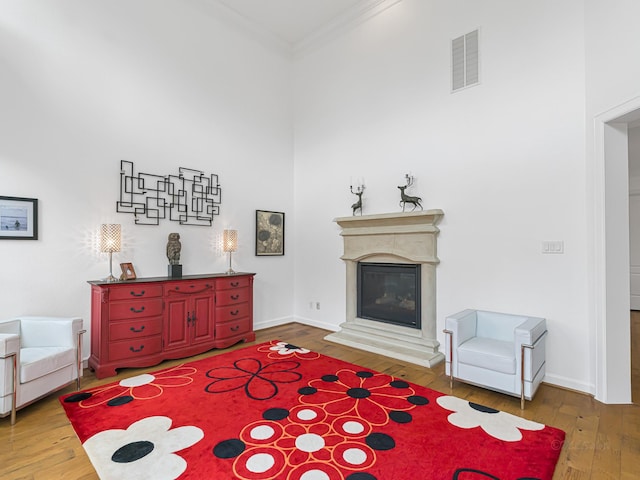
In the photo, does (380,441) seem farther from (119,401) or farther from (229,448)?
(119,401)

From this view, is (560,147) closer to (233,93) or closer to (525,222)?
(525,222)

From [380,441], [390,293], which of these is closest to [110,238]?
[380,441]

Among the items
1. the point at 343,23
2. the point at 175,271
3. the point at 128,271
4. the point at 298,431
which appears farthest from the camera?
the point at 343,23

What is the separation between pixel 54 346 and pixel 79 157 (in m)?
2.06

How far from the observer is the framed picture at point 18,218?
3352 mm

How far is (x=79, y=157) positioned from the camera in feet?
12.6

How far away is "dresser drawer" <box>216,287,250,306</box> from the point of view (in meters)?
4.50

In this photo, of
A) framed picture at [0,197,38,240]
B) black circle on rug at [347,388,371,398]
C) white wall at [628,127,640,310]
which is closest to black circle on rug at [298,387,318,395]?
black circle on rug at [347,388,371,398]

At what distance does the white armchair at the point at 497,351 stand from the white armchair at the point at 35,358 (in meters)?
3.55

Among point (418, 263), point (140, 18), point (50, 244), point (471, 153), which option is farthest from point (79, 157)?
point (471, 153)

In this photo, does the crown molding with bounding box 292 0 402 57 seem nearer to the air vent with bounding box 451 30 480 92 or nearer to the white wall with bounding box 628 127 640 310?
the air vent with bounding box 451 30 480 92

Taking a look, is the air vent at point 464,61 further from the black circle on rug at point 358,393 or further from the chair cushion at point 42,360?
the chair cushion at point 42,360

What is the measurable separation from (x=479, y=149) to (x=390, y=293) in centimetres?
215

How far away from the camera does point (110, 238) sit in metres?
3.80
